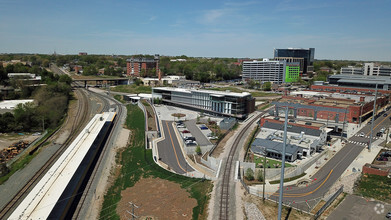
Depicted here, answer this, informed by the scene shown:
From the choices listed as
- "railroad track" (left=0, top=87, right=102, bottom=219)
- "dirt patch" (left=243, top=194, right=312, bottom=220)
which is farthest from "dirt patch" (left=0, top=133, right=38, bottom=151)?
"dirt patch" (left=243, top=194, right=312, bottom=220)

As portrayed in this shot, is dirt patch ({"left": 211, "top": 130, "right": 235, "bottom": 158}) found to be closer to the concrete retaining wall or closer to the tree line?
the concrete retaining wall

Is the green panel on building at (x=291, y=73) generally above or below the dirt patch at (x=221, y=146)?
above

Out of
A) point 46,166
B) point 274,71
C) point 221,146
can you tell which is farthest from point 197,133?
point 274,71

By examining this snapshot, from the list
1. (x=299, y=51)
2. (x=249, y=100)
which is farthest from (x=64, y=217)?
(x=299, y=51)

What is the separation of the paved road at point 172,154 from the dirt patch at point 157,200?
5107 millimetres

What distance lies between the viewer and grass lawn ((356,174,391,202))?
2969cm

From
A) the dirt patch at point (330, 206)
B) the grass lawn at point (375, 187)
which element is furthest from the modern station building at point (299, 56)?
the dirt patch at point (330, 206)

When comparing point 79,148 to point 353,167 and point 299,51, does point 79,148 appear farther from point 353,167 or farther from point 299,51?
point 299,51

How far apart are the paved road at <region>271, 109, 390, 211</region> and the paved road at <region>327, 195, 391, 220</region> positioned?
8.70 feet

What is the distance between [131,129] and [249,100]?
27.7 metres

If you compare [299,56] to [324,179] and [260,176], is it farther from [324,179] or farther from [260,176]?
[260,176]

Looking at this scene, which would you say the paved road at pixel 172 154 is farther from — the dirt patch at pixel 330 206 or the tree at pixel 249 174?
the dirt patch at pixel 330 206

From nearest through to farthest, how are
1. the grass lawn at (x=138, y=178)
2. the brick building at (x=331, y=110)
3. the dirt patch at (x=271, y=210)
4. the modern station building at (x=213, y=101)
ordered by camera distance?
the dirt patch at (x=271, y=210) → the grass lawn at (x=138, y=178) → the brick building at (x=331, y=110) → the modern station building at (x=213, y=101)

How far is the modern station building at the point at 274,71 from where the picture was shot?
133 metres
